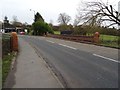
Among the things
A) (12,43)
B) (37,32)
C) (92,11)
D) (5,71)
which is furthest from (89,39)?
(37,32)

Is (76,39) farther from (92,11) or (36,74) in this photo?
(36,74)

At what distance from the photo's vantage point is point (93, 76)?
11.8 metres

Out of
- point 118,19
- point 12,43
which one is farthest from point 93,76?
point 118,19

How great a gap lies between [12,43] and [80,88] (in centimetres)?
1790

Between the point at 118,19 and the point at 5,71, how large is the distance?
2430 cm

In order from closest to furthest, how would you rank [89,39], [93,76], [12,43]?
[93,76] < [12,43] < [89,39]

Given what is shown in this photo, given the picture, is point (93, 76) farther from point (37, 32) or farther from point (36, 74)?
point (37, 32)

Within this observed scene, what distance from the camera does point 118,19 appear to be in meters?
35.7

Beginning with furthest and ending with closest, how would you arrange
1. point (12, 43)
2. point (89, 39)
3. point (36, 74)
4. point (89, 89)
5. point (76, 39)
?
point (76, 39), point (89, 39), point (12, 43), point (36, 74), point (89, 89)

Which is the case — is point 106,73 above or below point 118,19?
below

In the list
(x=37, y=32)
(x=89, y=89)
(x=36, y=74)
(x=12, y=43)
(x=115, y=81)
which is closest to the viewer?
(x=89, y=89)

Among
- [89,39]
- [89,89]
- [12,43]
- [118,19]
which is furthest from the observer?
[89,39]

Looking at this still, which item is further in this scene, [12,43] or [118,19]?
[118,19]

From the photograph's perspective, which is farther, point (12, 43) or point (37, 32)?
point (37, 32)
